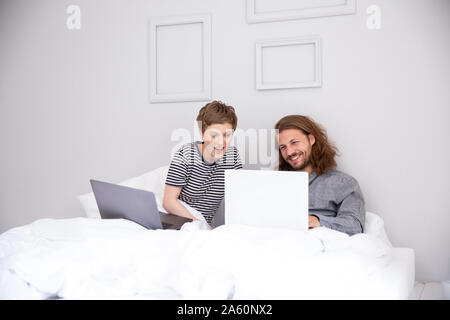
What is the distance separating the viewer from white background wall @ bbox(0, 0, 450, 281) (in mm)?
1959

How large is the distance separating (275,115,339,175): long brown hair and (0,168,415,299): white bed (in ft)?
2.35

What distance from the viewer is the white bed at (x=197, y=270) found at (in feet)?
3.19

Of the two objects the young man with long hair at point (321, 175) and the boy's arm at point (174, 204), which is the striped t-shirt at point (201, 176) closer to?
the boy's arm at point (174, 204)

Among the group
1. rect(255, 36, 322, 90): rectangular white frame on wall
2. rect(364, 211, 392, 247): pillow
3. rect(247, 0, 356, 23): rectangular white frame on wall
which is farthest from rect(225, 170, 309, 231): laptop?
rect(247, 0, 356, 23): rectangular white frame on wall

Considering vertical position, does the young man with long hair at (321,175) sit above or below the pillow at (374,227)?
above

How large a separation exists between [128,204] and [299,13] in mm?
1322

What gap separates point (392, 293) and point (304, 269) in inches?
9.9

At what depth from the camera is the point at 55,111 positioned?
258 cm

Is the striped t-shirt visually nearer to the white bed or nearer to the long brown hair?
the long brown hair

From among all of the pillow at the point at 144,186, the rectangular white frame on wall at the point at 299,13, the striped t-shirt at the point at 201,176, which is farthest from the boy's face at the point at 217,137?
the rectangular white frame on wall at the point at 299,13

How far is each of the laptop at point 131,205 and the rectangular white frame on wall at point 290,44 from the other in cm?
90
